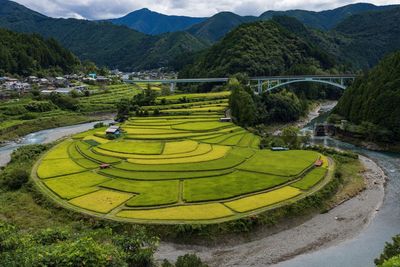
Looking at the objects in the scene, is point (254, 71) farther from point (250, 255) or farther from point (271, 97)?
point (250, 255)

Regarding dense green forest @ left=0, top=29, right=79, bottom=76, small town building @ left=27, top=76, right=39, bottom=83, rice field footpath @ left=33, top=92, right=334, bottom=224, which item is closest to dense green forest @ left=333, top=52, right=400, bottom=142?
rice field footpath @ left=33, top=92, right=334, bottom=224

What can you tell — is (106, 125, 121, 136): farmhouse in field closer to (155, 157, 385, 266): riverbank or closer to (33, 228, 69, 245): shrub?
(155, 157, 385, 266): riverbank

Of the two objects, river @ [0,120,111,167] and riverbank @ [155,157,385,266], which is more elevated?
riverbank @ [155,157,385,266]

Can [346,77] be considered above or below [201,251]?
above

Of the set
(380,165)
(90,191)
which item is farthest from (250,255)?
(380,165)

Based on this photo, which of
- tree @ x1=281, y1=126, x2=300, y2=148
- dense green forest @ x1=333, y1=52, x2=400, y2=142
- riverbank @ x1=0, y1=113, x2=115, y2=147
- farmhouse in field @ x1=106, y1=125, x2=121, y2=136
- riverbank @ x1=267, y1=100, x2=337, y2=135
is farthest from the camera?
riverbank @ x1=267, y1=100, x2=337, y2=135

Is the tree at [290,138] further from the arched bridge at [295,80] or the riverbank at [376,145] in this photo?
the arched bridge at [295,80]
